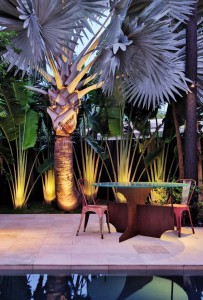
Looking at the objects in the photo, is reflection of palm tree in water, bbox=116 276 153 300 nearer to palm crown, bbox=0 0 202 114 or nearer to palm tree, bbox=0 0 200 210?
palm tree, bbox=0 0 200 210

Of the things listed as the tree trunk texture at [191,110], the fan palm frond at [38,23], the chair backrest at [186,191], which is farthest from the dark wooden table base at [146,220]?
the fan palm frond at [38,23]

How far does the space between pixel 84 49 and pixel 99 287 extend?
592cm

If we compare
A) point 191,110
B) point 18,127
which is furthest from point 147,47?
point 18,127

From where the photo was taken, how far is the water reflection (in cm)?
308

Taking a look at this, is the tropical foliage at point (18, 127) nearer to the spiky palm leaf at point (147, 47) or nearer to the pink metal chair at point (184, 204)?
the spiky palm leaf at point (147, 47)

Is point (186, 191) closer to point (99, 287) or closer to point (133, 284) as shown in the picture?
point (133, 284)

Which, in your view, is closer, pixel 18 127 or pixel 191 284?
pixel 191 284

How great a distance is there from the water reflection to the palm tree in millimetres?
3197

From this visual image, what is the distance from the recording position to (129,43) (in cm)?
616

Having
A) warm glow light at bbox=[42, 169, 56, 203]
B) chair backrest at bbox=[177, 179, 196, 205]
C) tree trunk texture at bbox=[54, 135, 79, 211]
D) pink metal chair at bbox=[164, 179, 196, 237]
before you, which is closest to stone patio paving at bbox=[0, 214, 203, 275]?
pink metal chair at bbox=[164, 179, 196, 237]

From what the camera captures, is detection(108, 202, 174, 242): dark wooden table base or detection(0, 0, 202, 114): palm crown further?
detection(0, 0, 202, 114): palm crown

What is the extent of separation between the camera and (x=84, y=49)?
8.02 metres

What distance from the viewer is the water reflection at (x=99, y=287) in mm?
3082

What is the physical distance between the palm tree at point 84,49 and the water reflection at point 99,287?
320cm
